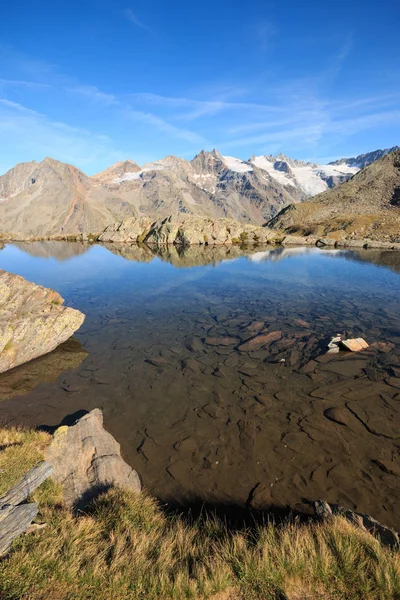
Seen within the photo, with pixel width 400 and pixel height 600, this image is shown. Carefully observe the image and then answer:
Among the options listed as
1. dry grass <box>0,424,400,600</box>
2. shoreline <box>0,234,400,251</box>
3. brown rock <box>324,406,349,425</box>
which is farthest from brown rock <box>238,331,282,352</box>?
shoreline <box>0,234,400,251</box>

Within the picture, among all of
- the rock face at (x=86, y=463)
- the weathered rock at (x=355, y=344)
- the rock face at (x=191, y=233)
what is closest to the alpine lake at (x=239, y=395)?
the weathered rock at (x=355, y=344)

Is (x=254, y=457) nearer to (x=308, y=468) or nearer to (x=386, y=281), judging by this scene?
(x=308, y=468)

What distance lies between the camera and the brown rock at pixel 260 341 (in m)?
18.6

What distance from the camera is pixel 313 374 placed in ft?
50.3

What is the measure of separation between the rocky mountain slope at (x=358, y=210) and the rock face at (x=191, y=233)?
2511 cm

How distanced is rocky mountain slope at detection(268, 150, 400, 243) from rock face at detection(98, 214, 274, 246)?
25.1 m

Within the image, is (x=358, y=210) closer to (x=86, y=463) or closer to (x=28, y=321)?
(x=28, y=321)

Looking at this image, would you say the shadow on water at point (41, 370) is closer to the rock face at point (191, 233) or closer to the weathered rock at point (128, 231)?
the rock face at point (191, 233)

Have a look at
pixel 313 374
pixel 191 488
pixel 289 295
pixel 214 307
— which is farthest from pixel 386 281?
pixel 191 488

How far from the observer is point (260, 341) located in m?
19.5

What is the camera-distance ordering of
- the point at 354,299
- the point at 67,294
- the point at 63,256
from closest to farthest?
the point at 354,299 < the point at 67,294 < the point at 63,256

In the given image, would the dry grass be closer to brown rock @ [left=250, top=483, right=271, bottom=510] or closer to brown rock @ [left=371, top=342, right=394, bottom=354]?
brown rock @ [left=250, top=483, right=271, bottom=510]

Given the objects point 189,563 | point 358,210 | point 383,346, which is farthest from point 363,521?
point 358,210

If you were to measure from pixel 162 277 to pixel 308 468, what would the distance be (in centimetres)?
3581
